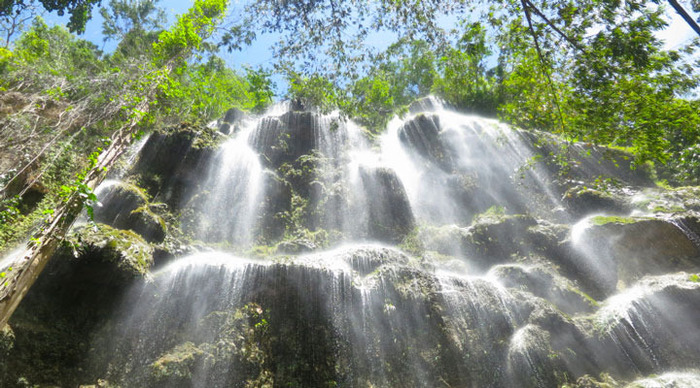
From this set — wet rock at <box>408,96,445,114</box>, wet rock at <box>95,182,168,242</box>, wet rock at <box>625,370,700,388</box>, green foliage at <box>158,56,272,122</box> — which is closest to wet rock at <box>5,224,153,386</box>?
wet rock at <box>95,182,168,242</box>

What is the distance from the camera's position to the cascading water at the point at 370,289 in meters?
6.61

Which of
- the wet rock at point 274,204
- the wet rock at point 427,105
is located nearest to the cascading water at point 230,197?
the wet rock at point 274,204

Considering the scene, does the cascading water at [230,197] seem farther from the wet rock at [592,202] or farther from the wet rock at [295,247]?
the wet rock at [592,202]

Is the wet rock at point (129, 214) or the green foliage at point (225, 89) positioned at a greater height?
the green foliage at point (225, 89)

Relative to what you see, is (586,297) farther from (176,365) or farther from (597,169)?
(176,365)

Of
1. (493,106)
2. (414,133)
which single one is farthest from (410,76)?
(414,133)

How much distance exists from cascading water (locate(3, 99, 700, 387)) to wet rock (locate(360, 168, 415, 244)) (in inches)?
2.5

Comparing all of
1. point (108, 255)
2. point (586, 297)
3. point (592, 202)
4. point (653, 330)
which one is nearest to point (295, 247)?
point (108, 255)

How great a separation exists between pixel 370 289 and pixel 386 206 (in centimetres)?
507

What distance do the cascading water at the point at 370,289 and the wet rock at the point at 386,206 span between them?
0.06 m

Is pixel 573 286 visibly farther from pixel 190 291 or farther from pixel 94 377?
pixel 94 377

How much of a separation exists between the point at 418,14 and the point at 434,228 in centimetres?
809

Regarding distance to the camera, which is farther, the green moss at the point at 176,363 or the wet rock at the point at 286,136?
the wet rock at the point at 286,136

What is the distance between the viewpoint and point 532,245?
10.5 meters
